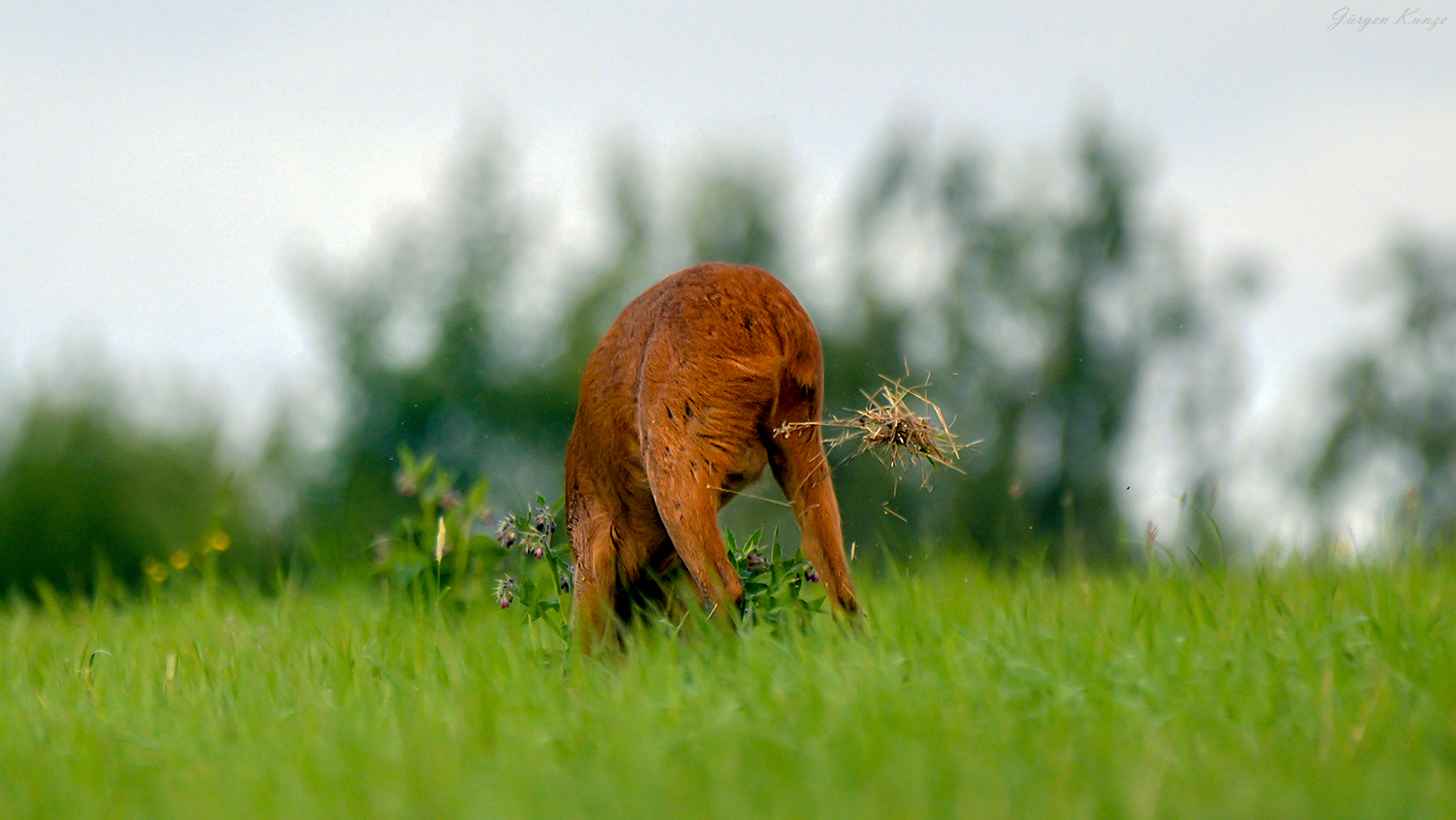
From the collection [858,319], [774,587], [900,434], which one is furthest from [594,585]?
[858,319]

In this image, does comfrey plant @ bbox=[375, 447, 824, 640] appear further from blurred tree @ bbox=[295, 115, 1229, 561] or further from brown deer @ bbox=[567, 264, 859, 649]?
blurred tree @ bbox=[295, 115, 1229, 561]

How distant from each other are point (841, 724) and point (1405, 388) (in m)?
11.9

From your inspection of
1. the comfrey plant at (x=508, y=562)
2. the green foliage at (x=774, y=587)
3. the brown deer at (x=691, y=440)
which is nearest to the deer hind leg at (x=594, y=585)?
the brown deer at (x=691, y=440)

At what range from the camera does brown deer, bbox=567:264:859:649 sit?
3543 millimetres

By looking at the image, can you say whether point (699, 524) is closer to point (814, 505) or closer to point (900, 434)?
point (814, 505)

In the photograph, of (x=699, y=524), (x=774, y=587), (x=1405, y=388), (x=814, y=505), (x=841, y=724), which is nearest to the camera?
(x=841, y=724)

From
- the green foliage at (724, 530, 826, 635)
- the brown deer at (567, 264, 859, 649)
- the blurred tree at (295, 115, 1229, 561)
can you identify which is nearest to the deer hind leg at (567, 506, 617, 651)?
the brown deer at (567, 264, 859, 649)

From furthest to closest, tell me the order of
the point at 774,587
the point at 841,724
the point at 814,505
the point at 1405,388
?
the point at 1405,388
the point at 774,587
the point at 814,505
the point at 841,724

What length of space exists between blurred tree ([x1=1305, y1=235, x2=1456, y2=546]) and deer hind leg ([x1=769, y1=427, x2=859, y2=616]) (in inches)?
378

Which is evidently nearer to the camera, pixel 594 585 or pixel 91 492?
pixel 594 585

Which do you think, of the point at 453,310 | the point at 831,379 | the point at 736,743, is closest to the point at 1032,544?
the point at 736,743

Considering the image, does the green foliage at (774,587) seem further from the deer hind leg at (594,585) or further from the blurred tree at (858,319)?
the blurred tree at (858,319)

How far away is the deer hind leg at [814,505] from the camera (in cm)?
372

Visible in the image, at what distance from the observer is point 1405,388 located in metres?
12.0
